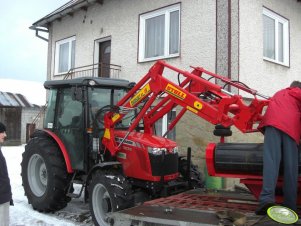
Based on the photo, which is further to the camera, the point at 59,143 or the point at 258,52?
the point at 258,52

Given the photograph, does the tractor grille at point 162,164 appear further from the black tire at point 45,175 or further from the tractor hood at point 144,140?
the black tire at point 45,175

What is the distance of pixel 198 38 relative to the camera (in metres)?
9.66

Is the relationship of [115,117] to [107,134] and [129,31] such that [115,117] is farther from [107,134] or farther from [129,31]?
[129,31]

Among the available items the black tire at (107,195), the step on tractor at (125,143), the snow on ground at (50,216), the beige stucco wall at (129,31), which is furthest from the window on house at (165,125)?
the black tire at (107,195)

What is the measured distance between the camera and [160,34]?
1088 cm

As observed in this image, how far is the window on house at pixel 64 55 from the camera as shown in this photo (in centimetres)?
1416

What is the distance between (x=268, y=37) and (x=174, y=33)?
2404 millimetres

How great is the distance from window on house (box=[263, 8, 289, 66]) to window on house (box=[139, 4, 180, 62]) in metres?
2.22

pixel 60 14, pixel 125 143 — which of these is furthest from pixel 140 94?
pixel 60 14

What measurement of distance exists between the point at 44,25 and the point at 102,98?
948 centimetres

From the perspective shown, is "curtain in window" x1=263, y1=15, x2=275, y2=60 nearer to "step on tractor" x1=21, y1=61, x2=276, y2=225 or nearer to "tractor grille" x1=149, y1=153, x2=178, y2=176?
"step on tractor" x1=21, y1=61, x2=276, y2=225

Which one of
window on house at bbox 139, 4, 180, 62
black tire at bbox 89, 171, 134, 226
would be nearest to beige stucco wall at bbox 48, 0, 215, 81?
window on house at bbox 139, 4, 180, 62

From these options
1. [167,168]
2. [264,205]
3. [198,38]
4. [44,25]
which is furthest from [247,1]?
[44,25]

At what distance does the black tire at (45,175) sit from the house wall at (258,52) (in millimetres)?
4582
